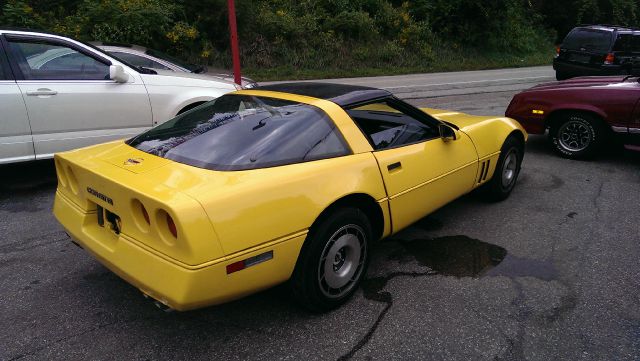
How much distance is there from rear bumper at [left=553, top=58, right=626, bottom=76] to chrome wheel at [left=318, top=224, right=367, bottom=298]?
42.2ft

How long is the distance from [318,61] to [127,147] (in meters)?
15.7

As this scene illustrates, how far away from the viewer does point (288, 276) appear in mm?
2717

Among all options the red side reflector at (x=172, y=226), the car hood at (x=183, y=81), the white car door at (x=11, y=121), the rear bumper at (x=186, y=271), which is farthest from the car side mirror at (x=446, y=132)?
the white car door at (x=11, y=121)

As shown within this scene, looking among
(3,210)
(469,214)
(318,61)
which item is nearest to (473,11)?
(318,61)

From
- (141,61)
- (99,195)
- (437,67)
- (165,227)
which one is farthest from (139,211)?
(437,67)

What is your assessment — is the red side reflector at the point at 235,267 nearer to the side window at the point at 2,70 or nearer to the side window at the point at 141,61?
the side window at the point at 2,70

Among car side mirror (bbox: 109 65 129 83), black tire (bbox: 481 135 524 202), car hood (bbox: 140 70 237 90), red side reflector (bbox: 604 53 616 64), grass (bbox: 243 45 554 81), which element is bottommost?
grass (bbox: 243 45 554 81)

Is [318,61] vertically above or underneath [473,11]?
underneath

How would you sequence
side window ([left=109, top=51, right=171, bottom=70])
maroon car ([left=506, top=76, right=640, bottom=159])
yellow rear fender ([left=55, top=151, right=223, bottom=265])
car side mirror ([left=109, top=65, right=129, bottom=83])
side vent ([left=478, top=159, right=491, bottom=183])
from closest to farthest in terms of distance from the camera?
yellow rear fender ([left=55, top=151, right=223, bottom=265]) → side vent ([left=478, top=159, right=491, bottom=183]) → car side mirror ([left=109, top=65, right=129, bottom=83]) → maroon car ([left=506, top=76, right=640, bottom=159]) → side window ([left=109, top=51, right=171, bottom=70])

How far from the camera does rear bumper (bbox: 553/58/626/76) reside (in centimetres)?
1308

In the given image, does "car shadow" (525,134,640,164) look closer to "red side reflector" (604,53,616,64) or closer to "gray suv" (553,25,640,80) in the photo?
"gray suv" (553,25,640,80)

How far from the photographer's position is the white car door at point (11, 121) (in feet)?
15.3

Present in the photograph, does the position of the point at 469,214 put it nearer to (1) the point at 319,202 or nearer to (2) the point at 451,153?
(2) the point at 451,153

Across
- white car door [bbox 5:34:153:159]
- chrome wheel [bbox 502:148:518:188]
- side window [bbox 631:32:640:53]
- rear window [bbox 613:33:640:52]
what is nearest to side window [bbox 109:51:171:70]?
white car door [bbox 5:34:153:159]
